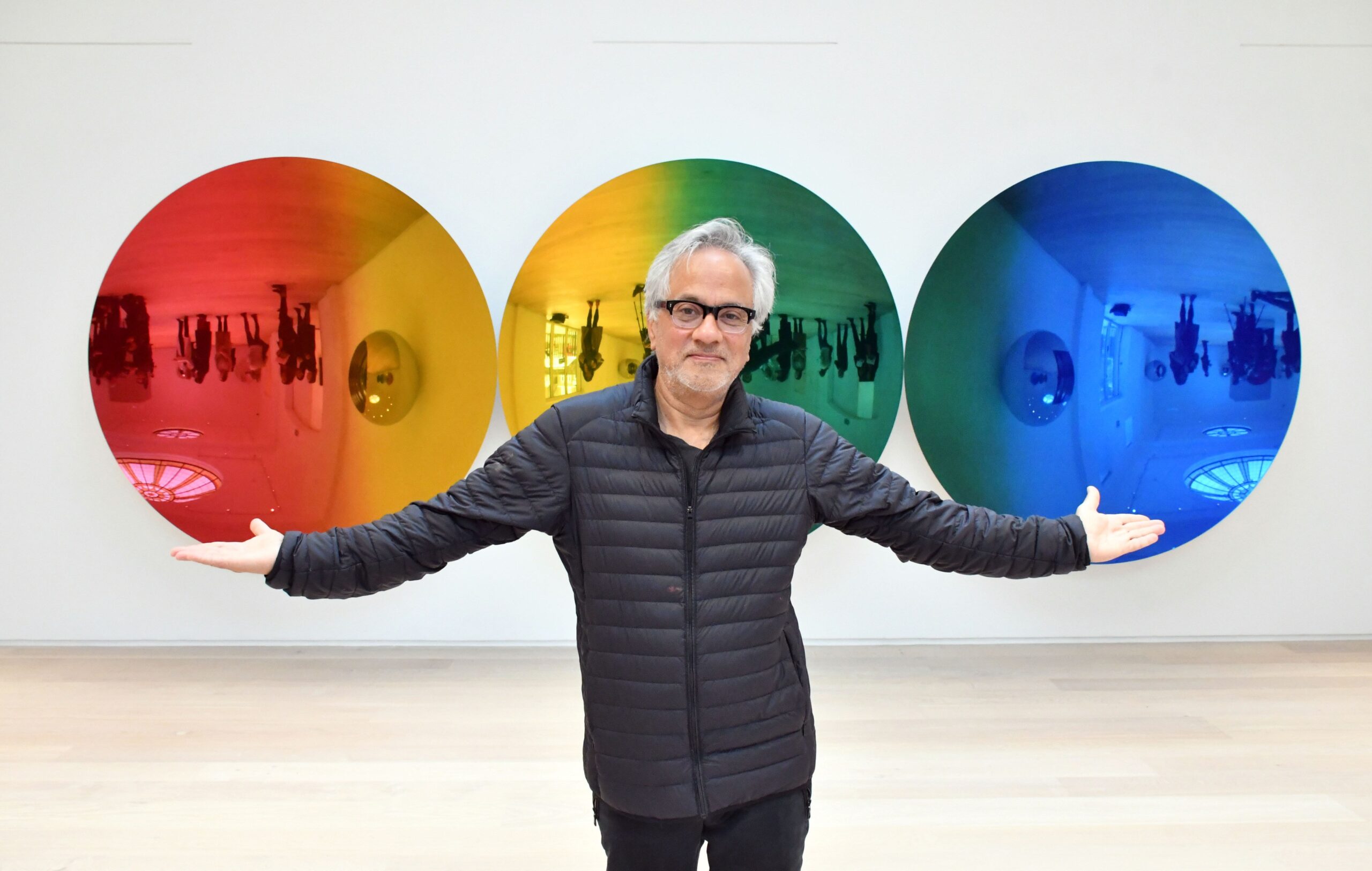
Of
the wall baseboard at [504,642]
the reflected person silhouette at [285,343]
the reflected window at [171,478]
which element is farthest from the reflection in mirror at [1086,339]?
the reflected window at [171,478]

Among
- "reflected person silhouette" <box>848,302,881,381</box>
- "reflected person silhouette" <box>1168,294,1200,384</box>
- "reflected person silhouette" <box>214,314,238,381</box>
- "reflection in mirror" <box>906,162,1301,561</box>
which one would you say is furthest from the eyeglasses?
"reflected person silhouette" <box>1168,294,1200,384</box>

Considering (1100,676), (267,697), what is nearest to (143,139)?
(267,697)

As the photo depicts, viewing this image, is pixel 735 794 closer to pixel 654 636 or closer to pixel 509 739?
pixel 654 636

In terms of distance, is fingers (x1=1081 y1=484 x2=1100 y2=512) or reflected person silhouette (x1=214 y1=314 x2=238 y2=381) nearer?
fingers (x1=1081 y1=484 x2=1100 y2=512)

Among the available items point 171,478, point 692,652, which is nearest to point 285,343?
point 171,478

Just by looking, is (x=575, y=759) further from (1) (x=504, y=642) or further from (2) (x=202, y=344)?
(2) (x=202, y=344)

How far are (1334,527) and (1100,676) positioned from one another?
1332mm

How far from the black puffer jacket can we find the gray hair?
5.2 inches

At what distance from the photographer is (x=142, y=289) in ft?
11.4

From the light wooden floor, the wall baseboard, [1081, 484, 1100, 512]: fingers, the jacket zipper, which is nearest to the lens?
the jacket zipper

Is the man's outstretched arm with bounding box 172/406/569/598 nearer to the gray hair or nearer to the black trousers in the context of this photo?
the gray hair

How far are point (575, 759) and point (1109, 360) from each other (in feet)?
8.37

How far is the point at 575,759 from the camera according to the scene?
2.74 metres

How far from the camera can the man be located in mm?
1405
